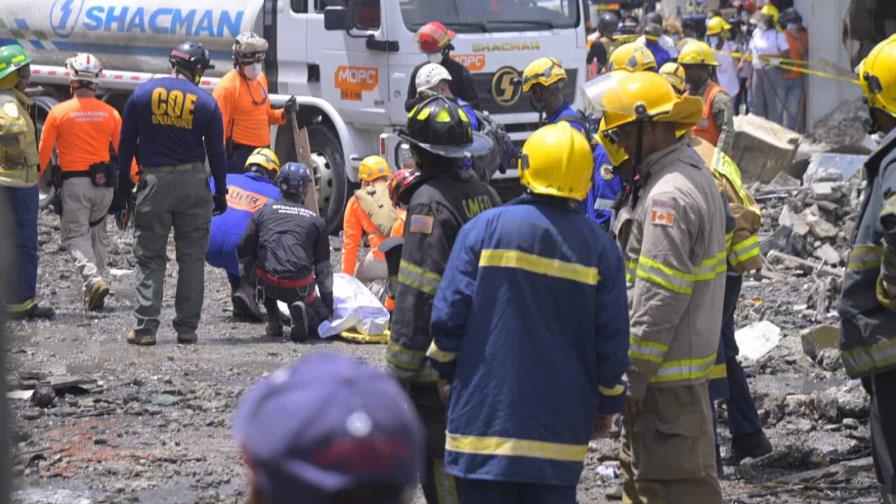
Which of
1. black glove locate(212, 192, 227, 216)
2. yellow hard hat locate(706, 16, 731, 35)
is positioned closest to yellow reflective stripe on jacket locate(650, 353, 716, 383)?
A: black glove locate(212, 192, 227, 216)

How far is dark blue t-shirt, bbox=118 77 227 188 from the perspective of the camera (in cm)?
907

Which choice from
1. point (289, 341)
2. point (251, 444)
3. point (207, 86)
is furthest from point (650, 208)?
point (207, 86)

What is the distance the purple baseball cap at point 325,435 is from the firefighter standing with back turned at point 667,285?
2.73m

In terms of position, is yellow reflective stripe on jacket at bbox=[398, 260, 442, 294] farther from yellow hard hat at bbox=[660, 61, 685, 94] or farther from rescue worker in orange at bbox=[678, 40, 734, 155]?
rescue worker in orange at bbox=[678, 40, 734, 155]

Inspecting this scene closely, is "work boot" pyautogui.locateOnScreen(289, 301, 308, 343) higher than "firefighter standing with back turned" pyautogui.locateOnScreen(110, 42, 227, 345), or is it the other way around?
"firefighter standing with back turned" pyautogui.locateOnScreen(110, 42, 227, 345)

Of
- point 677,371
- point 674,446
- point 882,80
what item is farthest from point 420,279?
point 882,80

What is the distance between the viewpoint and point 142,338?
30.7ft

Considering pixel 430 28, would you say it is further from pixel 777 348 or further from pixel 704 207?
pixel 704 207

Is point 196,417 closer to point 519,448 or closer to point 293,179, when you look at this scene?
point 293,179

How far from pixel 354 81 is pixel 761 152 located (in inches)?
198

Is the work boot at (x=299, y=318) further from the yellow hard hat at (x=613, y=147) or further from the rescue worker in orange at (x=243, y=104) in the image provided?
the yellow hard hat at (x=613, y=147)

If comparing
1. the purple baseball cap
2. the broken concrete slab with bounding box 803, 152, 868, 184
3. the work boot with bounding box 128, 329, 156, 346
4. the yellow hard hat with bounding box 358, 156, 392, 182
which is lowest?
the work boot with bounding box 128, 329, 156, 346

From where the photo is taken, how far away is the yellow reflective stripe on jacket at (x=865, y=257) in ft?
14.5

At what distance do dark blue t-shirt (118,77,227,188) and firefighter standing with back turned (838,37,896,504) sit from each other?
5.38m
